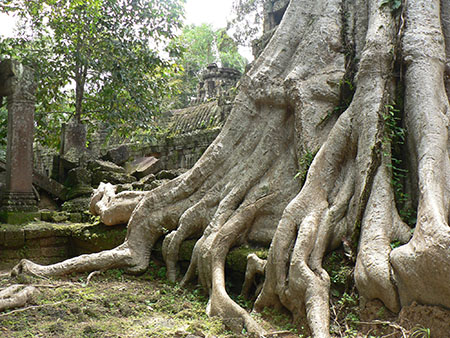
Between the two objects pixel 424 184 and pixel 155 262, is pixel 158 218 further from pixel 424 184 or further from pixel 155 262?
pixel 424 184

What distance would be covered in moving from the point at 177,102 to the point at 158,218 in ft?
52.6

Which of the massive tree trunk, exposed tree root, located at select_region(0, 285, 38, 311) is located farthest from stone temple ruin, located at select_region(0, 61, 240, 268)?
exposed tree root, located at select_region(0, 285, 38, 311)

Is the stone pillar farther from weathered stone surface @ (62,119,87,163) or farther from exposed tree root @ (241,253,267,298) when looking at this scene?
weathered stone surface @ (62,119,87,163)

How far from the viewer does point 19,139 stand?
242 inches

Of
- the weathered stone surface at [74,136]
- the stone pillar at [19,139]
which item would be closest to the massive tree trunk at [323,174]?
the stone pillar at [19,139]

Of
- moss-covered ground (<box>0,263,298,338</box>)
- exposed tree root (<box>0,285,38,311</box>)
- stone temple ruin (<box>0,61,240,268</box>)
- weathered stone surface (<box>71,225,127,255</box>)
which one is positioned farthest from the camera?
stone temple ruin (<box>0,61,240,268</box>)

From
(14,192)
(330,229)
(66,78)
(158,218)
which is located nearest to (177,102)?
(66,78)

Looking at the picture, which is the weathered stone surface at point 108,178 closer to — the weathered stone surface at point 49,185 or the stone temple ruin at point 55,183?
the stone temple ruin at point 55,183

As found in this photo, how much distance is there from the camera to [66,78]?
35.5ft

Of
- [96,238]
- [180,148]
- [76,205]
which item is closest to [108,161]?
[180,148]

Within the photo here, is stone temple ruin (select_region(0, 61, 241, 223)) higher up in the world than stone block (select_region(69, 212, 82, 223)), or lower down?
higher up

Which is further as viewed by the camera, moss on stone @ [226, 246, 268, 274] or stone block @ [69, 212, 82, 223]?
stone block @ [69, 212, 82, 223]

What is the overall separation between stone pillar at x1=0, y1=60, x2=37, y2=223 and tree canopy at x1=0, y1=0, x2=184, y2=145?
4.04 metres

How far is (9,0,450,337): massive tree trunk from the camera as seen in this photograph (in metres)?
2.83
